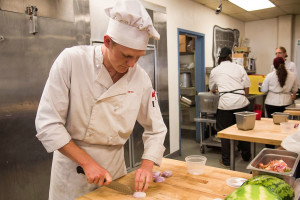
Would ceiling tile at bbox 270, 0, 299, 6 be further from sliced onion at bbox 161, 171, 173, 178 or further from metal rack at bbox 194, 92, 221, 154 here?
sliced onion at bbox 161, 171, 173, 178

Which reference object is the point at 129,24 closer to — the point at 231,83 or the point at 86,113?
the point at 86,113

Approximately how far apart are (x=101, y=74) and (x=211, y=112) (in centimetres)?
340

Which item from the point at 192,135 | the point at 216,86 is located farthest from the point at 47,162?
the point at 192,135

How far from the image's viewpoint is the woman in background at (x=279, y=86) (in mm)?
4141

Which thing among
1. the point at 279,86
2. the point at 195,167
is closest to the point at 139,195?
the point at 195,167

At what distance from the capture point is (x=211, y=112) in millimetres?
4426

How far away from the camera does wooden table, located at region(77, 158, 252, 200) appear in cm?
113

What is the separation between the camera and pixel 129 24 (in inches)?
48.4

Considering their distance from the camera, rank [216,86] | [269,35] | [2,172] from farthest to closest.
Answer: [269,35]
[216,86]
[2,172]

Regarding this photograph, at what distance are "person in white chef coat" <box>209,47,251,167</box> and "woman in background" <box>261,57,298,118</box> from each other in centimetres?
70

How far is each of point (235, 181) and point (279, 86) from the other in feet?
11.7

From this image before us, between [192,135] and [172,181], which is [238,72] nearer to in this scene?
[192,135]

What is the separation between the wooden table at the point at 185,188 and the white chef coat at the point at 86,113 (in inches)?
5.6

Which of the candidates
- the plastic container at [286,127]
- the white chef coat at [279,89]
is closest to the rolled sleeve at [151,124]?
the plastic container at [286,127]
